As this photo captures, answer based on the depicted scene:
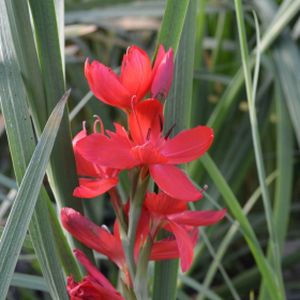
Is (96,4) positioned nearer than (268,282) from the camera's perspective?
No

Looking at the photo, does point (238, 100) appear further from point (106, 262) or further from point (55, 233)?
point (55, 233)

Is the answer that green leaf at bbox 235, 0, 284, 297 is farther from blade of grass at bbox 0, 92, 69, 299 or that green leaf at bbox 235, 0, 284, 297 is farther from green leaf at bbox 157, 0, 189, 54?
blade of grass at bbox 0, 92, 69, 299

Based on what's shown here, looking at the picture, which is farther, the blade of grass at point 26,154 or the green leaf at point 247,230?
the green leaf at point 247,230

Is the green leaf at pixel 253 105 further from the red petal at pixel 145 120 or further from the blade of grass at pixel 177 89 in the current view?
the red petal at pixel 145 120

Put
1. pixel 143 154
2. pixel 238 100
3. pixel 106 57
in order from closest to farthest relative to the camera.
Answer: pixel 143 154, pixel 238 100, pixel 106 57

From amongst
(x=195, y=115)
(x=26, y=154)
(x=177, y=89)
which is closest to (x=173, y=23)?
(x=177, y=89)

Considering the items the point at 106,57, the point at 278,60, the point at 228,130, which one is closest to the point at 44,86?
the point at 278,60

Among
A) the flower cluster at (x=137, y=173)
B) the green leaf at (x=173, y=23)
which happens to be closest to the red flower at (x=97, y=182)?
the flower cluster at (x=137, y=173)
